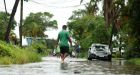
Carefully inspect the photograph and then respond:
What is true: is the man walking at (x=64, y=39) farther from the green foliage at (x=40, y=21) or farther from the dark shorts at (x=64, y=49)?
the green foliage at (x=40, y=21)

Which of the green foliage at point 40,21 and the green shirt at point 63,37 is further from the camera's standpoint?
the green foliage at point 40,21

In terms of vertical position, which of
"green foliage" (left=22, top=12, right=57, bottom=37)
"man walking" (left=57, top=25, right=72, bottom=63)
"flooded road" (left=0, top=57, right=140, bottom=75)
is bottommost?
"green foliage" (left=22, top=12, right=57, bottom=37)

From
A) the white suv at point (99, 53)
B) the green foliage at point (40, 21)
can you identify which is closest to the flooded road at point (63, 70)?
the white suv at point (99, 53)

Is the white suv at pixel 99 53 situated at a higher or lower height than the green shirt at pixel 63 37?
lower

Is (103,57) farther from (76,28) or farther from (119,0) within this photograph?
(76,28)

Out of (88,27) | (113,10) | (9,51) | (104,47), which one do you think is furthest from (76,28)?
(9,51)

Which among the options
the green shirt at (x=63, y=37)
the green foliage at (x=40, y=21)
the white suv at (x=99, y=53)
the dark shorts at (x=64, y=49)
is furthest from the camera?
the green foliage at (x=40, y=21)

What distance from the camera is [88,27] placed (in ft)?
300

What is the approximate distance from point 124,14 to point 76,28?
281 feet

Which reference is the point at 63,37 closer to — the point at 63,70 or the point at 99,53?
the point at 63,70

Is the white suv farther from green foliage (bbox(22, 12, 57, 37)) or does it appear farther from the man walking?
green foliage (bbox(22, 12, 57, 37))

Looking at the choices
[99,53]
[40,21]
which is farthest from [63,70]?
[40,21]

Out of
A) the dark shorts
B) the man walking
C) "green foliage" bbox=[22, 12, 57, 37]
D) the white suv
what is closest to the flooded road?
the man walking

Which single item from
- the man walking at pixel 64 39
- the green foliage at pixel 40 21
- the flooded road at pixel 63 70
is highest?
the man walking at pixel 64 39
